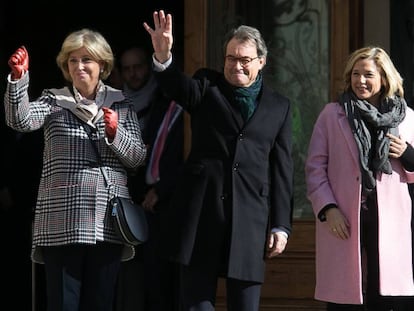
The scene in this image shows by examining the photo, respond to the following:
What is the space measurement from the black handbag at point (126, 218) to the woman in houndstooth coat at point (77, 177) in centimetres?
3

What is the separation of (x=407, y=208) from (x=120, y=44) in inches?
148

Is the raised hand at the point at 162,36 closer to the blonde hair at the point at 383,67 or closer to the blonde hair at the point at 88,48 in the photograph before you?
the blonde hair at the point at 88,48

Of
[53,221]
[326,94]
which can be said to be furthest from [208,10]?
[53,221]

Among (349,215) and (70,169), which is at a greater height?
(70,169)

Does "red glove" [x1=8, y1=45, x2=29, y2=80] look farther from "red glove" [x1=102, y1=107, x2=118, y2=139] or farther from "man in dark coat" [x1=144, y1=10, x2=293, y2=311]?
"man in dark coat" [x1=144, y1=10, x2=293, y2=311]

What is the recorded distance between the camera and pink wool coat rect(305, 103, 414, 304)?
591 centimetres

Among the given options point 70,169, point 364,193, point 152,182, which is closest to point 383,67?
point 364,193

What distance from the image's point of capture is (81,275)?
5.71m

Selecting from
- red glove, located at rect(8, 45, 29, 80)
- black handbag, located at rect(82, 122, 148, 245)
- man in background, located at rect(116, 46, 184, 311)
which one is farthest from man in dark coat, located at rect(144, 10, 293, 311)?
man in background, located at rect(116, 46, 184, 311)

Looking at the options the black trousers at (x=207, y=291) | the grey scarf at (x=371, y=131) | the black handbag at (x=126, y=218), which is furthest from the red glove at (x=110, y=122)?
the grey scarf at (x=371, y=131)

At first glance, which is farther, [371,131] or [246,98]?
[371,131]

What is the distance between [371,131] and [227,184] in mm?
826

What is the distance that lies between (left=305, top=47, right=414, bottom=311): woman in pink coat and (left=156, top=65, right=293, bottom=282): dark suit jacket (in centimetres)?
30

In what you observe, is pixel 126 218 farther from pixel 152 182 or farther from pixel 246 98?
pixel 152 182
